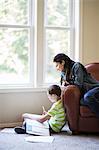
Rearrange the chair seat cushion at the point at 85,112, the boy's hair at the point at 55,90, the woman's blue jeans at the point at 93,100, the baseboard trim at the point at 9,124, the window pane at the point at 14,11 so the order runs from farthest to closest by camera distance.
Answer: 1. the window pane at the point at 14,11
2. the baseboard trim at the point at 9,124
3. the boy's hair at the point at 55,90
4. the chair seat cushion at the point at 85,112
5. the woman's blue jeans at the point at 93,100

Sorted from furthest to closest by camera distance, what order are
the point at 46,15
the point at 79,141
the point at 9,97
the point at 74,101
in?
the point at 46,15, the point at 9,97, the point at 74,101, the point at 79,141

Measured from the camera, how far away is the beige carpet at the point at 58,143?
321 cm

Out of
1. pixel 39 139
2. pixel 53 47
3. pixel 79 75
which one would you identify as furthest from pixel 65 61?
pixel 39 139

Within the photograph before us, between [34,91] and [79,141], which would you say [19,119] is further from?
[79,141]

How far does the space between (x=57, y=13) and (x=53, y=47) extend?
562 mm

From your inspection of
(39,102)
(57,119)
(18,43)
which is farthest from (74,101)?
(18,43)

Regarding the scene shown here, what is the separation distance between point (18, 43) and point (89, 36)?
1204mm

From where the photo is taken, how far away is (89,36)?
4.90 metres

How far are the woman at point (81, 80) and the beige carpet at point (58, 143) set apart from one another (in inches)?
15.1

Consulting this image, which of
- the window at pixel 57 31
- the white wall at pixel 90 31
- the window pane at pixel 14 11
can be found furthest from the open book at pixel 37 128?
the window pane at pixel 14 11

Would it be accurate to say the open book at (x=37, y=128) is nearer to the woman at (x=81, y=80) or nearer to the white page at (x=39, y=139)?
the white page at (x=39, y=139)

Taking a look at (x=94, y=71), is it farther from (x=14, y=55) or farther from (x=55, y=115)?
(x=14, y=55)

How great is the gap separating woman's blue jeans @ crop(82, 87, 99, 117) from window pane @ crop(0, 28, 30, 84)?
1.25 meters

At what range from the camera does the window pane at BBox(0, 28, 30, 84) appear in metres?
4.50
